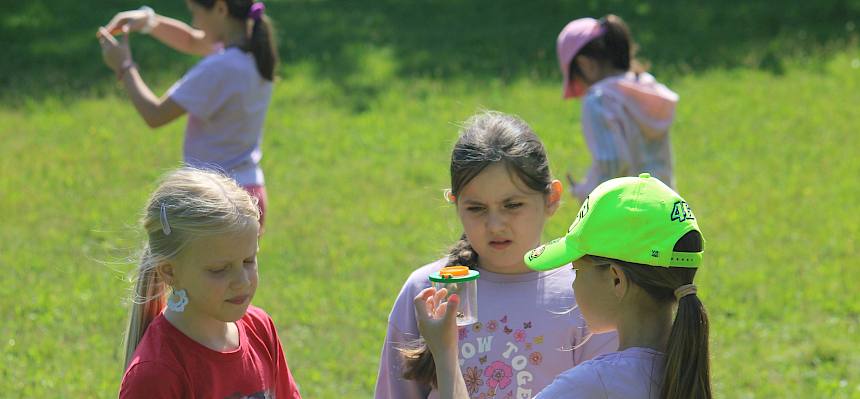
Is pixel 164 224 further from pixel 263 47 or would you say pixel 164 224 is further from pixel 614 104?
pixel 614 104

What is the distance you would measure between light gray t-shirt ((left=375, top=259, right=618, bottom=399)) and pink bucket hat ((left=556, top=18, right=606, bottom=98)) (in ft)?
8.80

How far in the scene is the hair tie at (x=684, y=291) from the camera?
8.42 feet

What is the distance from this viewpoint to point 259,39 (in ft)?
18.0

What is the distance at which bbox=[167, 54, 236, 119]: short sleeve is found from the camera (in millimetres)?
5359

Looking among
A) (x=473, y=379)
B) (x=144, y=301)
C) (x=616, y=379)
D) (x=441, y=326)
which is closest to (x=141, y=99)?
(x=144, y=301)

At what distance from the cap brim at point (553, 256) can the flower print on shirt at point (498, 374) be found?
47cm

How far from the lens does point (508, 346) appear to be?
10.6ft

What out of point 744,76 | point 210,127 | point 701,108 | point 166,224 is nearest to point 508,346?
point 166,224

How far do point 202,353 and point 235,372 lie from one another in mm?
114

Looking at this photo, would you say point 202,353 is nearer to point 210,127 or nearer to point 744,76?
point 210,127

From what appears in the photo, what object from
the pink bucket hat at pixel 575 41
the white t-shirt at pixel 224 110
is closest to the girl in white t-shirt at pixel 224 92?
the white t-shirt at pixel 224 110

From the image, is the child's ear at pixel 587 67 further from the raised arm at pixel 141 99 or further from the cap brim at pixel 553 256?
the cap brim at pixel 553 256

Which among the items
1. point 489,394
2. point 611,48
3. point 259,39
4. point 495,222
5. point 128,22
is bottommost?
point 489,394

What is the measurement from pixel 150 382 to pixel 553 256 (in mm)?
1091
